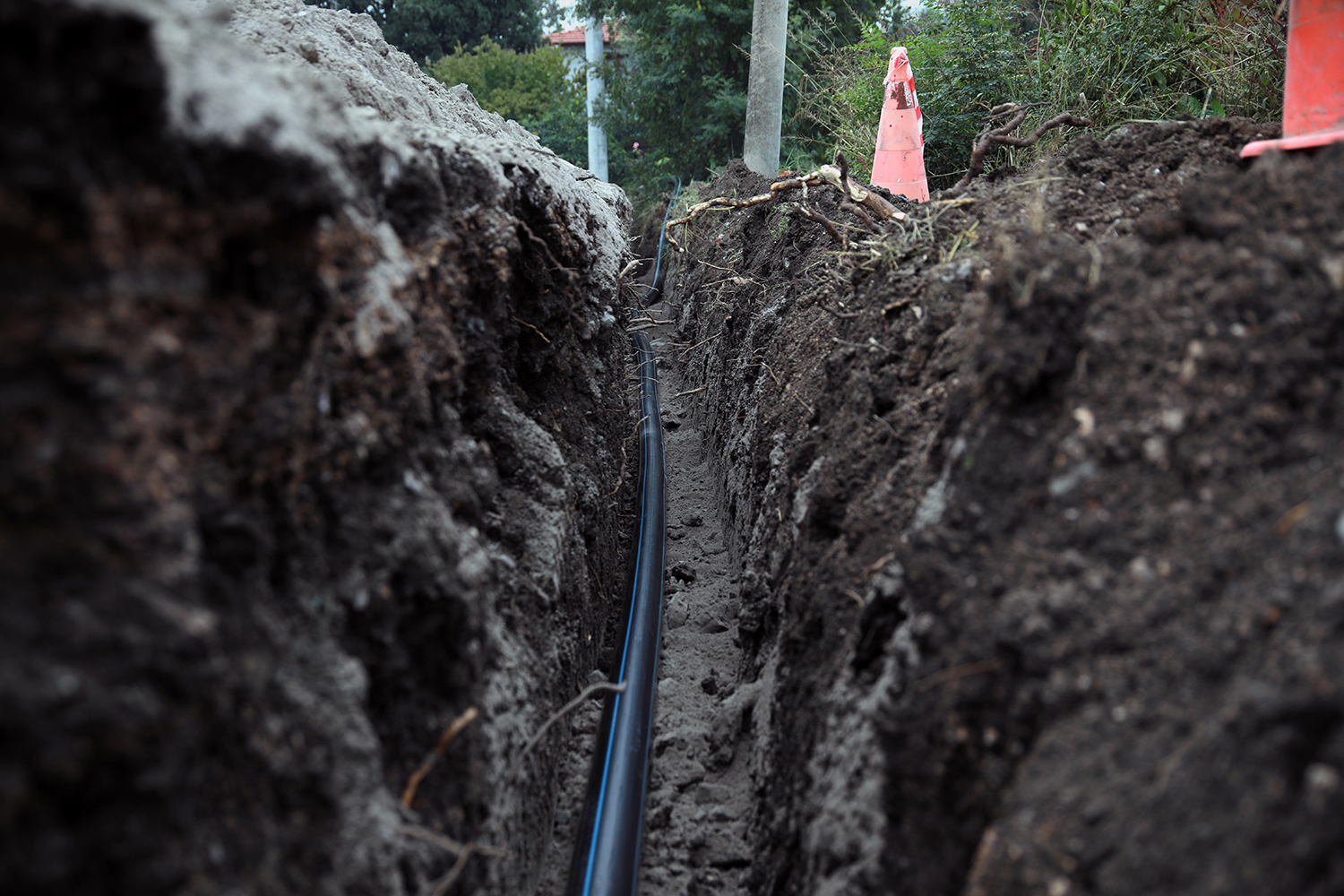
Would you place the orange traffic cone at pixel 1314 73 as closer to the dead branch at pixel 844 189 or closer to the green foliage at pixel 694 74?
the dead branch at pixel 844 189

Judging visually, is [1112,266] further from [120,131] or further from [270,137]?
[120,131]

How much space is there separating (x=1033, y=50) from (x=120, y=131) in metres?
5.18

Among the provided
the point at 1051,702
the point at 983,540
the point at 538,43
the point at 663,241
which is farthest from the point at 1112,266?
the point at 538,43

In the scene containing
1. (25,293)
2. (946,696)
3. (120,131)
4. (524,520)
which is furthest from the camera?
(524,520)

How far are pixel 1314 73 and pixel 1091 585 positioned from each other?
1950mm

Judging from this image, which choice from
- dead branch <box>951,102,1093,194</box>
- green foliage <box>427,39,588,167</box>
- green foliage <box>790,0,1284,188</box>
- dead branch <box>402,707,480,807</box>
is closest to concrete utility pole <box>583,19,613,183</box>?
green foliage <box>427,39,588,167</box>

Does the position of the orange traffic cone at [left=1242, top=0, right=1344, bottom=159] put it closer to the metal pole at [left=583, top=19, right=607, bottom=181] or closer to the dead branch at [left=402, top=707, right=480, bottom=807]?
the dead branch at [left=402, top=707, right=480, bottom=807]

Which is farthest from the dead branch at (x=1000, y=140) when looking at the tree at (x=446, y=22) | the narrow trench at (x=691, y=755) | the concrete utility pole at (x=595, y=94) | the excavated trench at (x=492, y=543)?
the tree at (x=446, y=22)

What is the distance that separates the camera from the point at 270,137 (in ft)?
4.08

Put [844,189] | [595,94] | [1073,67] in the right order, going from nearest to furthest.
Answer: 1. [844,189]
2. [1073,67]
3. [595,94]

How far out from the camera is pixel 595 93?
13.6 m

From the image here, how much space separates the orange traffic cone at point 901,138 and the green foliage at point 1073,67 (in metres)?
0.46

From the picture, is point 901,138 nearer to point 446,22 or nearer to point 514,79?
point 514,79

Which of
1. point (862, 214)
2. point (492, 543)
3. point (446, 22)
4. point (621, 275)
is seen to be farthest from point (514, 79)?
point (492, 543)
